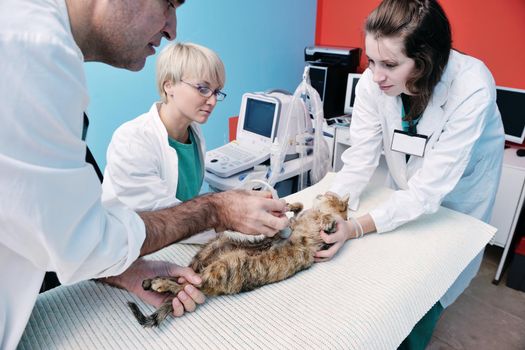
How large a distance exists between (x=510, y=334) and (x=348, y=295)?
1.90 meters

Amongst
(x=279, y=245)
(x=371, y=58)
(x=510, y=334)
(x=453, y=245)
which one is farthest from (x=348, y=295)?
(x=510, y=334)

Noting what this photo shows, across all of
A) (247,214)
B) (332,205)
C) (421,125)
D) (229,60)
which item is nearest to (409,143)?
(421,125)

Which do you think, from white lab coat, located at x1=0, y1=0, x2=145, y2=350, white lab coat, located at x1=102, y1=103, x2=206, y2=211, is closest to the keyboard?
white lab coat, located at x1=102, y1=103, x2=206, y2=211

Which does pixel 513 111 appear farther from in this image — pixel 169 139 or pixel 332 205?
pixel 169 139

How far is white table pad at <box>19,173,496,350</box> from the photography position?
2.63 ft

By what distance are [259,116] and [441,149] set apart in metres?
1.36

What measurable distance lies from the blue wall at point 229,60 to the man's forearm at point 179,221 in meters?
2.00

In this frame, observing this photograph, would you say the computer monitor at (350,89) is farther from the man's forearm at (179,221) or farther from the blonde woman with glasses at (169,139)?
the man's forearm at (179,221)

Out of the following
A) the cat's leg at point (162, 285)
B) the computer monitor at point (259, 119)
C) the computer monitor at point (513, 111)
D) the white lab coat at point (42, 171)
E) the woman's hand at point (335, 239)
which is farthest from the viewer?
the computer monitor at point (513, 111)

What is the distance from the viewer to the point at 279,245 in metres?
1.12

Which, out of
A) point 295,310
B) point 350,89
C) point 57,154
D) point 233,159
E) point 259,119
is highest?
point 57,154

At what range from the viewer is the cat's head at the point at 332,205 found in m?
1.31

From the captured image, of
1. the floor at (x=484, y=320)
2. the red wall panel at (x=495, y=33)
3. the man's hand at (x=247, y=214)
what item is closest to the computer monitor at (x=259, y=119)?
the red wall panel at (x=495, y=33)

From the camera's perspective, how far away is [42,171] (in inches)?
21.7
